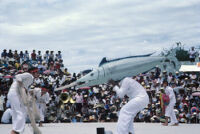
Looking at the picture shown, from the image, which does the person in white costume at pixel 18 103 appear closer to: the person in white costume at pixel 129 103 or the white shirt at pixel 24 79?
the white shirt at pixel 24 79

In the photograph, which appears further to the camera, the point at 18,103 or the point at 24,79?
the point at 24,79

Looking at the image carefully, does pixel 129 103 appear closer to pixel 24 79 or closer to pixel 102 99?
pixel 24 79

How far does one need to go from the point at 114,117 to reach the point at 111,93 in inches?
67.3

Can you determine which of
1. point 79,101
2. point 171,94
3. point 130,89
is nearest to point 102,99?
point 79,101

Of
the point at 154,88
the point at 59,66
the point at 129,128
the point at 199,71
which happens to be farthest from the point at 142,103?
the point at 59,66

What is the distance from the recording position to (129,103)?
9469 millimetres

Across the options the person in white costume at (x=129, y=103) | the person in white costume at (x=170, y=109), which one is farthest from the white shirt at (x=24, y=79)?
the person in white costume at (x=170, y=109)

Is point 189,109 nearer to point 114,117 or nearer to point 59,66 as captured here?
point 114,117

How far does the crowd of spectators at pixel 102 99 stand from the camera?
19.1 m

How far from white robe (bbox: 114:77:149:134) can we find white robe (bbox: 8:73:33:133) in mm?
2168

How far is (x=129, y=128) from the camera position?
383 inches

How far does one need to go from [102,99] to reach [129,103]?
1150cm

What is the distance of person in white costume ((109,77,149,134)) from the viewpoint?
30.4 feet

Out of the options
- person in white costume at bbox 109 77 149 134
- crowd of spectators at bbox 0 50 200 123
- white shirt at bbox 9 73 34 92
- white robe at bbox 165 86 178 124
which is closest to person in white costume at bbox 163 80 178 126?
white robe at bbox 165 86 178 124
